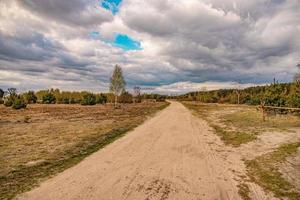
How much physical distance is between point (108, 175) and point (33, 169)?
9.47 ft

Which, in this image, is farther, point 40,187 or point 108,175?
point 108,175

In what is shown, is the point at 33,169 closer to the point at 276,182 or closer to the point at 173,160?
the point at 173,160

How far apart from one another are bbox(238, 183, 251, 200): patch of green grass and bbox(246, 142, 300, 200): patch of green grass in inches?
23.1

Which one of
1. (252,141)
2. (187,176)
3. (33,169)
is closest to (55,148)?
(33,169)

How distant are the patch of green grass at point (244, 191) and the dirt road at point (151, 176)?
0.37 feet

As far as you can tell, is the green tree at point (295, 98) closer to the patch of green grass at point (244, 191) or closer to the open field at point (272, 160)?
the open field at point (272, 160)

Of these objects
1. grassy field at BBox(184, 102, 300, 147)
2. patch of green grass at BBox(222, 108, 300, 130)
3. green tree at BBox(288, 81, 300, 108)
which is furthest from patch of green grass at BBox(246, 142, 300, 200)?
green tree at BBox(288, 81, 300, 108)

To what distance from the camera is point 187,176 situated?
8.18 m

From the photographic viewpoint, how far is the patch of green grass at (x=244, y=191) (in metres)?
6.61

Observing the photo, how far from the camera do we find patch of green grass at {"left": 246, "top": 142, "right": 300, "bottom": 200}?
23.3 feet

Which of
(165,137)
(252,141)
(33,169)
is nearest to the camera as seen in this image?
(33,169)

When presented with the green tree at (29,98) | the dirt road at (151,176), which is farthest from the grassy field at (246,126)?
the green tree at (29,98)

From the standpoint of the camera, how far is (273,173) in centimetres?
874

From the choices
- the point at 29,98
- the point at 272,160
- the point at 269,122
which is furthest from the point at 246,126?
the point at 29,98
